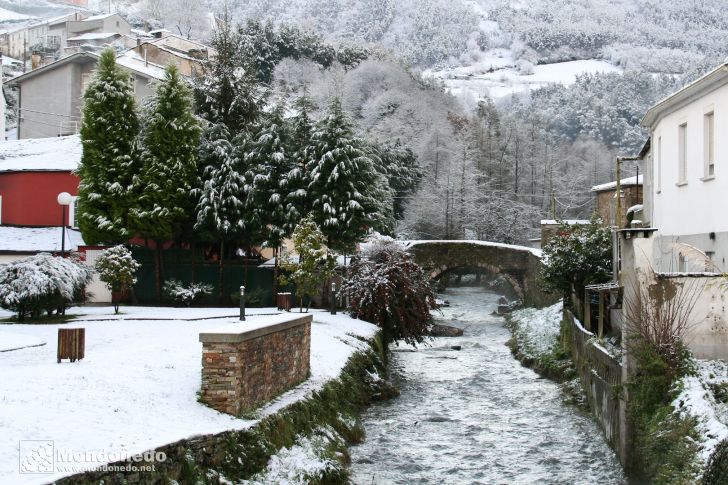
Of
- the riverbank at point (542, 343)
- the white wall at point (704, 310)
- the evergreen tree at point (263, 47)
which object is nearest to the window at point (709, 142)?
the white wall at point (704, 310)

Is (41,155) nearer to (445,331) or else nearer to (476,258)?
(445,331)

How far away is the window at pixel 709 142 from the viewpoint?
58.7 feet

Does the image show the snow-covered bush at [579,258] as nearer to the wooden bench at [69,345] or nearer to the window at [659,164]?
the window at [659,164]

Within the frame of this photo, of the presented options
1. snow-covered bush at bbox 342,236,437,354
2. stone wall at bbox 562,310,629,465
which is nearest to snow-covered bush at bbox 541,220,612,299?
stone wall at bbox 562,310,629,465

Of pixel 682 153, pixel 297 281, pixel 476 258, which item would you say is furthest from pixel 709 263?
pixel 476 258

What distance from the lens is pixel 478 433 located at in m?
17.1

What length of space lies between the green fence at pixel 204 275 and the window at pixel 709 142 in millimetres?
17453

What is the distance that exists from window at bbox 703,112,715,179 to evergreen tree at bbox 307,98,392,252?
13889mm

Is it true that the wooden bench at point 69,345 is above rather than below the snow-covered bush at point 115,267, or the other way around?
below

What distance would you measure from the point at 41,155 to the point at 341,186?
14.6m

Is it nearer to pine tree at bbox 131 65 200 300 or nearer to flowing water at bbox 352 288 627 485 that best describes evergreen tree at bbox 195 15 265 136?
pine tree at bbox 131 65 200 300

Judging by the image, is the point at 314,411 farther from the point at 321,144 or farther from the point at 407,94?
the point at 407,94

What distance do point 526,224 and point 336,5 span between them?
3415 inches

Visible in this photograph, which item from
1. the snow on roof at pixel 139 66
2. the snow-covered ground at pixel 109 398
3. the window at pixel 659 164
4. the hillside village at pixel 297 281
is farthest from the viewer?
the snow on roof at pixel 139 66
